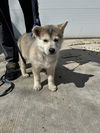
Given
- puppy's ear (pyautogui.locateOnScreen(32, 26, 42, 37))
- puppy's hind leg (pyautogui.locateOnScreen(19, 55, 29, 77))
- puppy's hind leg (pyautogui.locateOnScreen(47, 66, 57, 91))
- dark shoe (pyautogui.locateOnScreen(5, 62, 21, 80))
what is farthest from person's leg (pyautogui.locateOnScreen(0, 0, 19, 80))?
puppy's ear (pyautogui.locateOnScreen(32, 26, 42, 37))

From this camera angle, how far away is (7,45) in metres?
4.39

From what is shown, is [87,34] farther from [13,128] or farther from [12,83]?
[13,128]

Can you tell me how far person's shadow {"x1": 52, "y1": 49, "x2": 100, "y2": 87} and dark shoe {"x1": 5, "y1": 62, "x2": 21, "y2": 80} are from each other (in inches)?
23.4

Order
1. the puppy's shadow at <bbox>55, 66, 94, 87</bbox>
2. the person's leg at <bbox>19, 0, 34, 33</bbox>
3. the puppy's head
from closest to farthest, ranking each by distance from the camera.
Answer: the puppy's head
the puppy's shadow at <bbox>55, 66, 94, 87</bbox>
the person's leg at <bbox>19, 0, 34, 33</bbox>

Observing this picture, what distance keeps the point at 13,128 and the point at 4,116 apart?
0.90 ft

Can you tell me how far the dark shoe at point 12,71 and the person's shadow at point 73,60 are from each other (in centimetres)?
59

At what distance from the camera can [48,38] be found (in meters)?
3.47

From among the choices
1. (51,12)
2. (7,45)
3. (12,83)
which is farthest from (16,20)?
(12,83)

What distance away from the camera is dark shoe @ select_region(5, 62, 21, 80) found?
4234mm

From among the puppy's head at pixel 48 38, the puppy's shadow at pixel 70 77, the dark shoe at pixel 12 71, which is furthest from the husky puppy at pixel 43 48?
the puppy's shadow at pixel 70 77

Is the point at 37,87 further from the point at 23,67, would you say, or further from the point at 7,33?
the point at 7,33

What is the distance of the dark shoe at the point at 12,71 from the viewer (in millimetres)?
4234

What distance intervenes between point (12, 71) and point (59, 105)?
1.09 meters

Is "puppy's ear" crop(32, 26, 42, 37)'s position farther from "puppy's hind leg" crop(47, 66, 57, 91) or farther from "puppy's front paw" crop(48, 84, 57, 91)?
"puppy's front paw" crop(48, 84, 57, 91)
